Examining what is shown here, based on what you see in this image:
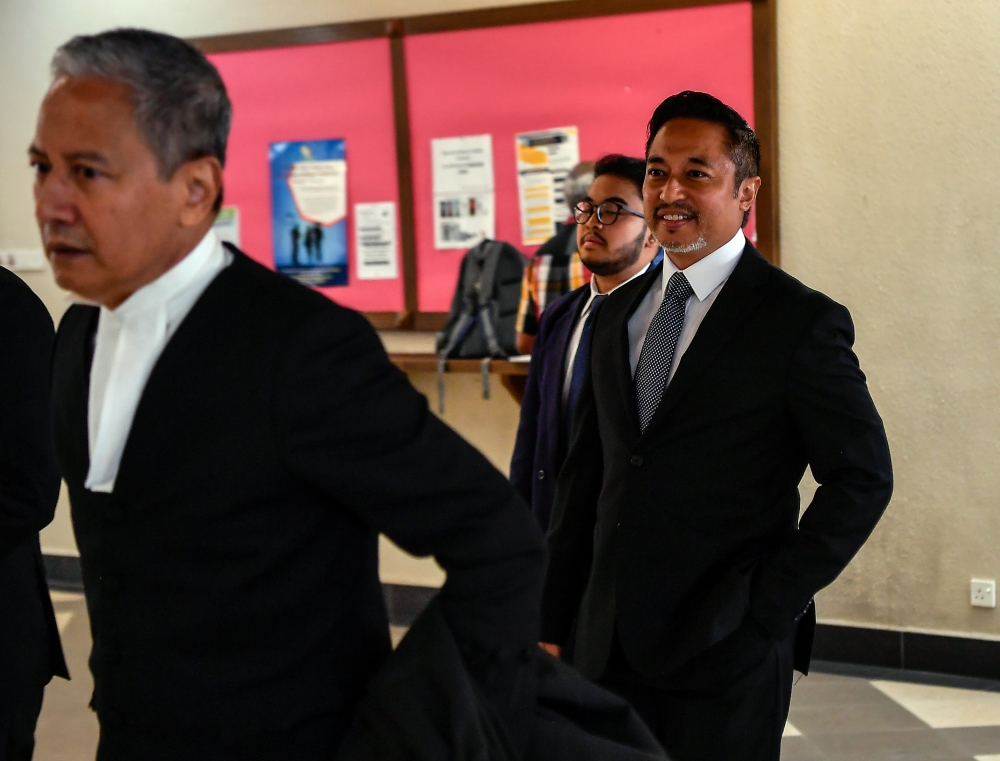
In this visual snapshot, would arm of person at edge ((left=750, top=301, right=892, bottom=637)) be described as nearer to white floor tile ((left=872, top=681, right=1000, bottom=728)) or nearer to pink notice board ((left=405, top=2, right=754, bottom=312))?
white floor tile ((left=872, top=681, right=1000, bottom=728))

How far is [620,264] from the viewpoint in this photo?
2967 mm

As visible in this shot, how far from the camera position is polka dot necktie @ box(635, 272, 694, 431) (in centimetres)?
222

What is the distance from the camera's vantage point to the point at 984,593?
4051 mm

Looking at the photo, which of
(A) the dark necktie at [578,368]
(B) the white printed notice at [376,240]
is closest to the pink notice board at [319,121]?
(B) the white printed notice at [376,240]

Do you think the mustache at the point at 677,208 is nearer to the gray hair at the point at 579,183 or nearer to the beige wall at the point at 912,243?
the gray hair at the point at 579,183

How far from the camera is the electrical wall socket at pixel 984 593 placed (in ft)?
13.3

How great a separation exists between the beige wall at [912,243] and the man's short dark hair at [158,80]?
10.9 ft

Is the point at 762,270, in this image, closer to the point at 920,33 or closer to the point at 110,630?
the point at 110,630

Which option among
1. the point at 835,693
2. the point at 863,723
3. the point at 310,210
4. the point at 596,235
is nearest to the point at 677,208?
the point at 596,235

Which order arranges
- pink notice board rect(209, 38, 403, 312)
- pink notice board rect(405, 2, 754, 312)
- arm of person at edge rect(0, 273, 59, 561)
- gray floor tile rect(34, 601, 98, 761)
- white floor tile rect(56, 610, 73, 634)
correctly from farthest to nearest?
white floor tile rect(56, 610, 73, 634) → pink notice board rect(209, 38, 403, 312) → pink notice board rect(405, 2, 754, 312) → gray floor tile rect(34, 601, 98, 761) → arm of person at edge rect(0, 273, 59, 561)

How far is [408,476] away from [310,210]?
4.00 meters

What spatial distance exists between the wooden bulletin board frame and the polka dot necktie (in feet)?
6.54

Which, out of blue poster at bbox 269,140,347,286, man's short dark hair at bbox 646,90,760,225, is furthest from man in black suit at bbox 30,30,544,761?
blue poster at bbox 269,140,347,286

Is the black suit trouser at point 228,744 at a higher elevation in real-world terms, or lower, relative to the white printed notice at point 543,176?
lower
